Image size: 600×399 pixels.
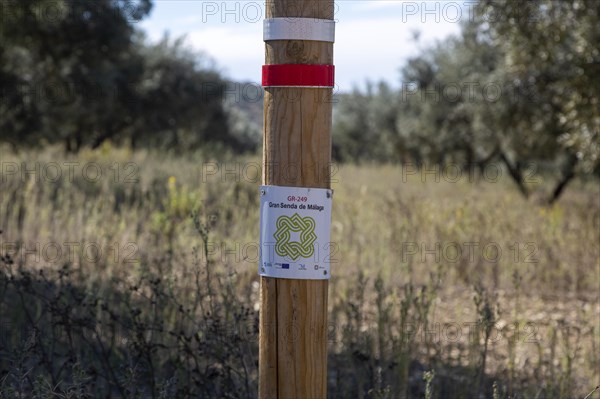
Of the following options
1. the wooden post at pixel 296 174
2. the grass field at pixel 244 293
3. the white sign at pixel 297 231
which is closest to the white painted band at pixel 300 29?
the wooden post at pixel 296 174

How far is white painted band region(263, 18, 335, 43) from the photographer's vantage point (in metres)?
2.59

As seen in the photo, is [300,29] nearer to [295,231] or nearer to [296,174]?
[296,174]

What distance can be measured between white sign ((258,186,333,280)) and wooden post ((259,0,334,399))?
0.03 m

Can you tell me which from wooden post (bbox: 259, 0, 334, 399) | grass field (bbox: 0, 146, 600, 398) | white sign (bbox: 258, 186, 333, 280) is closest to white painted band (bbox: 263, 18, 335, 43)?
wooden post (bbox: 259, 0, 334, 399)

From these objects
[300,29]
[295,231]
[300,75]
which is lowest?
[295,231]

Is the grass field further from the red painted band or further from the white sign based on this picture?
the red painted band

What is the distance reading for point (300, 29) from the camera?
2594 mm

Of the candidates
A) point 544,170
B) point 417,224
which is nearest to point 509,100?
point 417,224

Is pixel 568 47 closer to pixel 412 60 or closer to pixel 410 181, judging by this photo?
pixel 410 181

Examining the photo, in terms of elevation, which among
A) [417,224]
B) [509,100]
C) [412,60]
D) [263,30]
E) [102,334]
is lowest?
[102,334]

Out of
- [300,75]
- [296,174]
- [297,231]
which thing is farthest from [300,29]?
[297,231]

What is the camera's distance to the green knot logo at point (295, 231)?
8.55ft

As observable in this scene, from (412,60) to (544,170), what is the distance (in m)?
6.31

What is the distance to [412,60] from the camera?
27.4m
